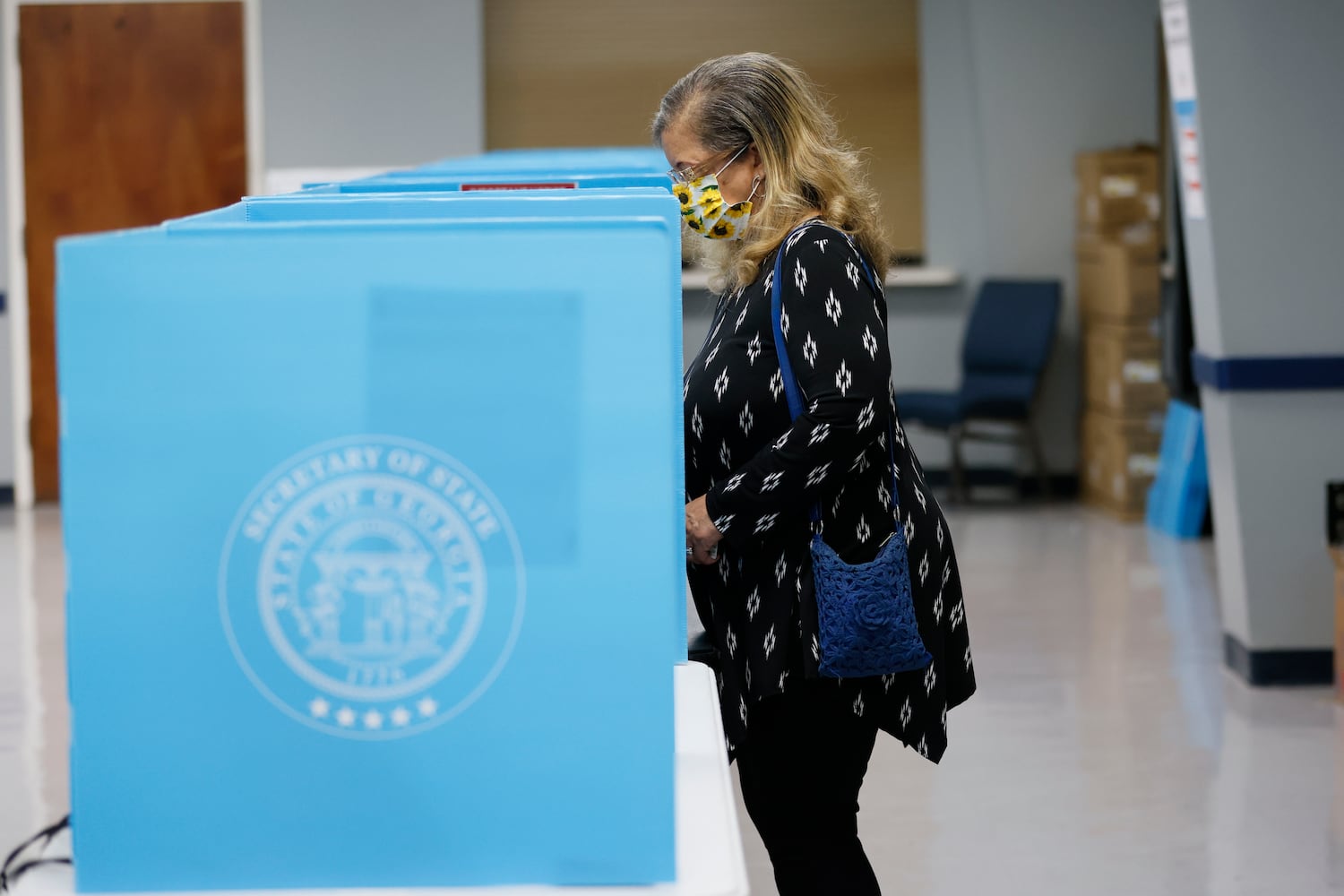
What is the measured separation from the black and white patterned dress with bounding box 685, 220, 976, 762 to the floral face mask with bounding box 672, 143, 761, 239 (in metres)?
0.08

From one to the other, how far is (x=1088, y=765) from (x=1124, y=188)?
4294 mm


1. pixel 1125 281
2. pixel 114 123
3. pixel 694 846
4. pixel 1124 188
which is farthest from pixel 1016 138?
pixel 694 846

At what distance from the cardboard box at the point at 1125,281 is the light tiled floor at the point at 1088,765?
1810mm

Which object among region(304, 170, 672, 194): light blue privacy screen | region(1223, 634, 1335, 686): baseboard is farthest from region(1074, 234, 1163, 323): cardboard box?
region(304, 170, 672, 194): light blue privacy screen

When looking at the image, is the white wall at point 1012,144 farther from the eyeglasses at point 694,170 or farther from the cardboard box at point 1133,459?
the eyeglasses at point 694,170

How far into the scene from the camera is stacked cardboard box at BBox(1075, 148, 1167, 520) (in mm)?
7512

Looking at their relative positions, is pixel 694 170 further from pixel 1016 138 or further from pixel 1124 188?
pixel 1016 138

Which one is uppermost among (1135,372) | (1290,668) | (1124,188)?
(1124,188)

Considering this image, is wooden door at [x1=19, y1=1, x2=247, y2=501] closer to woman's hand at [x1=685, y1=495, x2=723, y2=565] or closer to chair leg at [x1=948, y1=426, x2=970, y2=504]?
chair leg at [x1=948, y1=426, x2=970, y2=504]

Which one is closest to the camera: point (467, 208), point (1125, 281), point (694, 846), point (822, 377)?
point (694, 846)

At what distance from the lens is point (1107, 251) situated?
25.0 feet

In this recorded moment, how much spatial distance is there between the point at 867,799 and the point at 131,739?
2966 mm

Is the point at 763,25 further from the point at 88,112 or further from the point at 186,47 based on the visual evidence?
the point at 88,112

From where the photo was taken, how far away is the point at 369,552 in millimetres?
959
